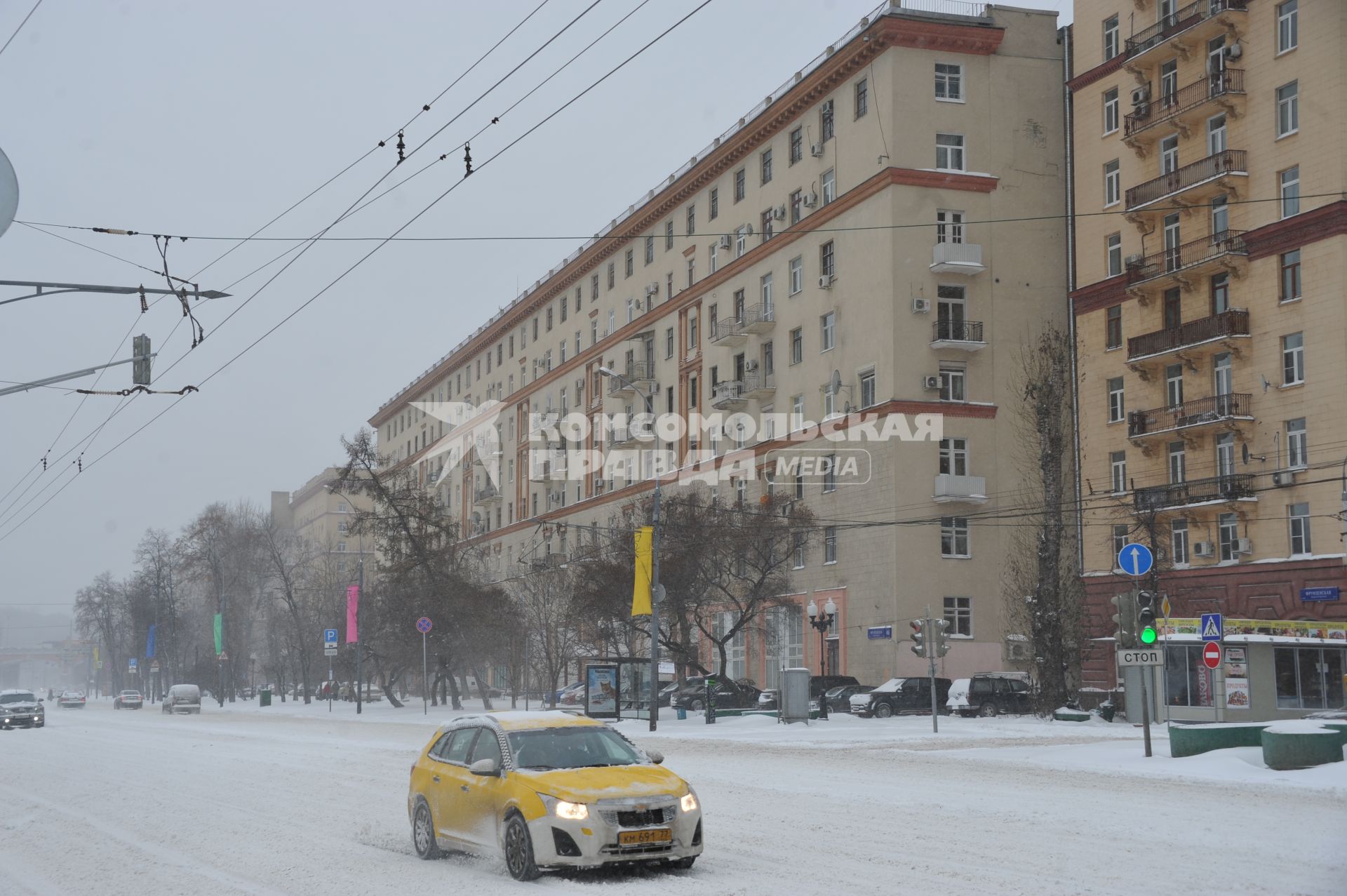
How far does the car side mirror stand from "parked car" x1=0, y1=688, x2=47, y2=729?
148 feet

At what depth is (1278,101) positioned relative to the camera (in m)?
45.5

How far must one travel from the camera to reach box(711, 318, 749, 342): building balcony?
6341cm

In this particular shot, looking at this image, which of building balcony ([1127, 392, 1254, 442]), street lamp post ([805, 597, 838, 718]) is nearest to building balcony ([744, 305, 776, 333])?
street lamp post ([805, 597, 838, 718])

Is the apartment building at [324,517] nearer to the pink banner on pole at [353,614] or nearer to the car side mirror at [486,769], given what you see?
the pink banner on pole at [353,614]

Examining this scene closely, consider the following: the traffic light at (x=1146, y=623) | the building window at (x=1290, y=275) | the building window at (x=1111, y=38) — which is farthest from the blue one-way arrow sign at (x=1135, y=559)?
the building window at (x=1111, y=38)

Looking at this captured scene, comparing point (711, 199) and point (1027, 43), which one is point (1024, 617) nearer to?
point (1027, 43)

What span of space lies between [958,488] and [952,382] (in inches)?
172

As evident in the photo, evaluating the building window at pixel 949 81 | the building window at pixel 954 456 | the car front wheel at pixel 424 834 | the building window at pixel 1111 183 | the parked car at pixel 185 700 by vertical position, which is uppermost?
the building window at pixel 949 81

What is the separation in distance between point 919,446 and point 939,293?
6.11 metres

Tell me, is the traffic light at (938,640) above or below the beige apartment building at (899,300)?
below

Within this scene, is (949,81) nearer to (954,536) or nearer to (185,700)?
(954,536)

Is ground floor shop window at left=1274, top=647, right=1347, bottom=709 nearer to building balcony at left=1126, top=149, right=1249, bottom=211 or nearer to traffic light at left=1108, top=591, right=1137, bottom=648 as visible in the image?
traffic light at left=1108, top=591, right=1137, bottom=648

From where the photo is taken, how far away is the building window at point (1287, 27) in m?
44.7

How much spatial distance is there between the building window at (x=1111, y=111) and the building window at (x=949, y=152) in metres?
5.51
